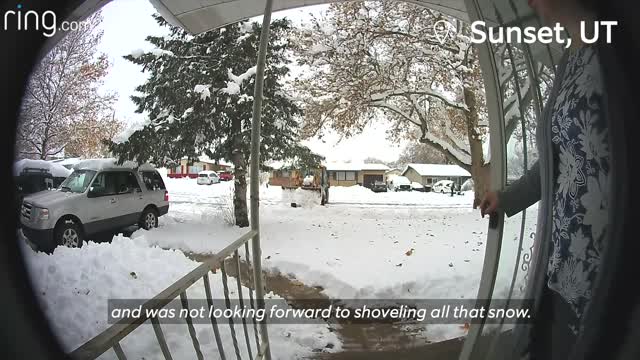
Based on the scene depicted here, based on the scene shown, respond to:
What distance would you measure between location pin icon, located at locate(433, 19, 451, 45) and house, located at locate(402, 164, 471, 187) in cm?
2714

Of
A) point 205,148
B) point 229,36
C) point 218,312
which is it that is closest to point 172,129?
point 205,148

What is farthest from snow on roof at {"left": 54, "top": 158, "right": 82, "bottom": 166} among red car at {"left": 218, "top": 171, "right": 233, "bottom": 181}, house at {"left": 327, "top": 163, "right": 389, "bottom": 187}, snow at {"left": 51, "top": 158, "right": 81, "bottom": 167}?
house at {"left": 327, "top": 163, "right": 389, "bottom": 187}

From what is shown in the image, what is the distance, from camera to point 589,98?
844 millimetres

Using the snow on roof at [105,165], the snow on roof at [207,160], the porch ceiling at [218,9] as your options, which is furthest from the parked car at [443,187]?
the porch ceiling at [218,9]

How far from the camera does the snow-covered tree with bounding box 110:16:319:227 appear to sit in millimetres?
9844

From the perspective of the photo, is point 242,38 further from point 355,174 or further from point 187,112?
point 355,174

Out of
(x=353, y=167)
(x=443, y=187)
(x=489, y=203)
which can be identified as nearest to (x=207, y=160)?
(x=489, y=203)

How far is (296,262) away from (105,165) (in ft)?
19.8

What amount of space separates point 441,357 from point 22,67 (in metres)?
3.65

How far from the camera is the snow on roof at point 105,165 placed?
8500 mm

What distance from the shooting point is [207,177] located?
1399 cm

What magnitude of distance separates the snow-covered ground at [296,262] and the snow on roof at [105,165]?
205cm

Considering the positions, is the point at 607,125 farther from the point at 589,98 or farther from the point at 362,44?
the point at 362,44

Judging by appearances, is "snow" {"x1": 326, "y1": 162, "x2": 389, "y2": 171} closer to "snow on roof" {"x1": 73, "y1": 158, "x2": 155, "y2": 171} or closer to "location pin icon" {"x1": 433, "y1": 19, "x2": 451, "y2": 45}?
"location pin icon" {"x1": 433, "y1": 19, "x2": 451, "y2": 45}
